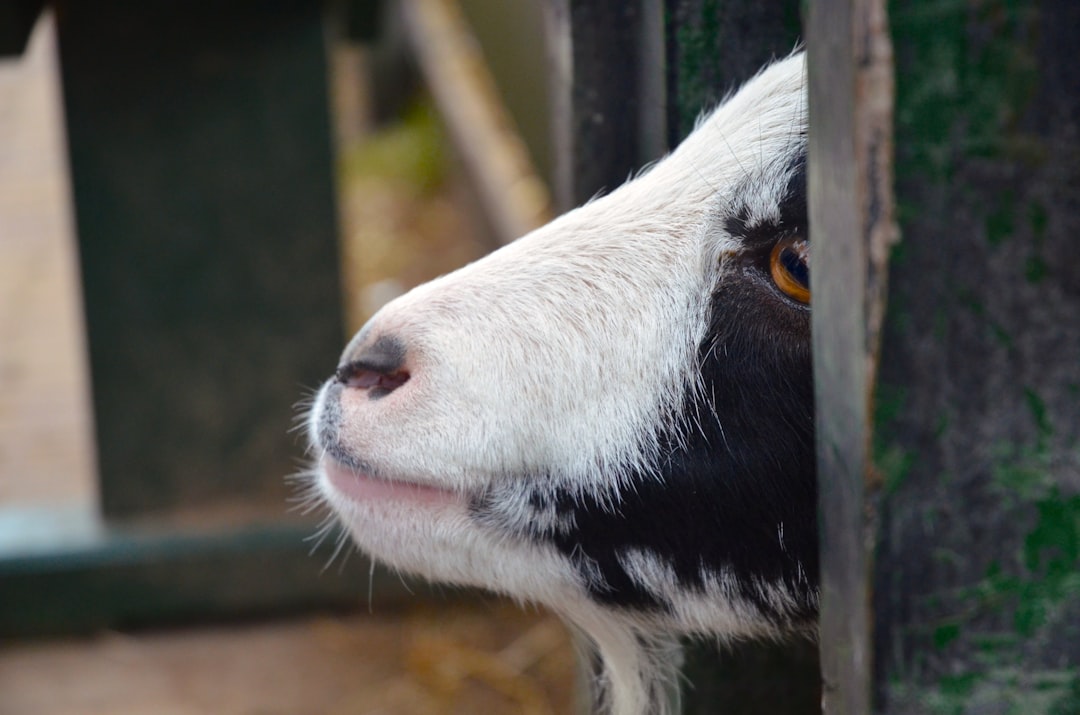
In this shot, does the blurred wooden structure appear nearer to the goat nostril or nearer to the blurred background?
the blurred background

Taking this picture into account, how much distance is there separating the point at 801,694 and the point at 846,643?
97 centimetres

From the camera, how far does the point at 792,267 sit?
5.20 feet

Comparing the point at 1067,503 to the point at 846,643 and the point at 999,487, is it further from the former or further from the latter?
the point at 846,643

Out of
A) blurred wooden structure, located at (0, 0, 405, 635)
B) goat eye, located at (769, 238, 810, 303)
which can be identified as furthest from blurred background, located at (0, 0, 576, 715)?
goat eye, located at (769, 238, 810, 303)

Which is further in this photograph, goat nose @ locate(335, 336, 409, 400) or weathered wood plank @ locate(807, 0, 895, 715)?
goat nose @ locate(335, 336, 409, 400)

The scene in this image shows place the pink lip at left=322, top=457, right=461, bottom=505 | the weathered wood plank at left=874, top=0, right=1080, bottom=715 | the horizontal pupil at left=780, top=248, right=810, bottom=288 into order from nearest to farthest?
the weathered wood plank at left=874, top=0, right=1080, bottom=715
the horizontal pupil at left=780, top=248, right=810, bottom=288
the pink lip at left=322, top=457, right=461, bottom=505

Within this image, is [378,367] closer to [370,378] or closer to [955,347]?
[370,378]

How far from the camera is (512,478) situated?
163 centimetres

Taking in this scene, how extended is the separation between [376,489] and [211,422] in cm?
228

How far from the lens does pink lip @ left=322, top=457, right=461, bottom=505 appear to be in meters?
1.69

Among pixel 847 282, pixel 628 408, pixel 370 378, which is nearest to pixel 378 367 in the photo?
pixel 370 378

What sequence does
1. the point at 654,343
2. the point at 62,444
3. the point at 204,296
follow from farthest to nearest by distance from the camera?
the point at 62,444
the point at 204,296
the point at 654,343

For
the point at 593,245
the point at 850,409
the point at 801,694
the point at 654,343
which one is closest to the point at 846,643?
the point at 850,409

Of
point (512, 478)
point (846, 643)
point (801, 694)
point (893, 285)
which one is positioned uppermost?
point (893, 285)
